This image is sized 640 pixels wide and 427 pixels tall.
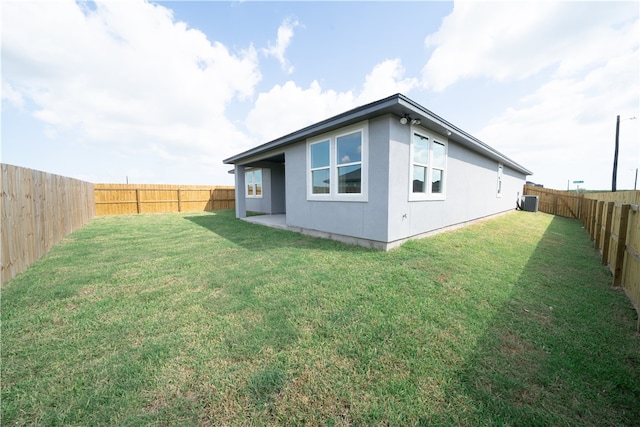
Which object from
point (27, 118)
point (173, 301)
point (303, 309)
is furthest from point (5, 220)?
point (27, 118)

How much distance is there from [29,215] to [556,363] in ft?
27.9

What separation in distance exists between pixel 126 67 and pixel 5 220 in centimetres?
790

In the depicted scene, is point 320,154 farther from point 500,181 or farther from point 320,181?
point 500,181

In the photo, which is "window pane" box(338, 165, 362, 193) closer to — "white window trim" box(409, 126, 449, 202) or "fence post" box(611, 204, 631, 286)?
"white window trim" box(409, 126, 449, 202)

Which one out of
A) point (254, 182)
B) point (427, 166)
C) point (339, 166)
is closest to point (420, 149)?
point (427, 166)

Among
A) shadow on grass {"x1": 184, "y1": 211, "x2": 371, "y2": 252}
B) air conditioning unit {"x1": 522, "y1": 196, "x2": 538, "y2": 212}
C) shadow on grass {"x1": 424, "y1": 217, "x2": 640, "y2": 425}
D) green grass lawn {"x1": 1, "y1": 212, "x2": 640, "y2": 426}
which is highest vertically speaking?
Answer: air conditioning unit {"x1": 522, "y1": 196, "x2": 538, "y2": 212}

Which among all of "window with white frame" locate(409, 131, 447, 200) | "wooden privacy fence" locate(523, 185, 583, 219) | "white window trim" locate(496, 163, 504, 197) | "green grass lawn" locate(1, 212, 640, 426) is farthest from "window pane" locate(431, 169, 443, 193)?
"wooden privacy fence" locate(523, 185, 583, 219)

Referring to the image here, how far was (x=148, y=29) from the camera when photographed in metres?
7.56

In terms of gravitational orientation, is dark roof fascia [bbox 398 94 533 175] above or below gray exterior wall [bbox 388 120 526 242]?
above

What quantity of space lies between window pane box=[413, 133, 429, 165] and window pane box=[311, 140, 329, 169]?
7.48ft

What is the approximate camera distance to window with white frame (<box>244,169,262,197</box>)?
13.8 metres

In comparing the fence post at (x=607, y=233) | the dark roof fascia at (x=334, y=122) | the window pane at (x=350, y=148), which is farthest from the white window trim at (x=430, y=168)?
the fence post at (x=607, y=233)

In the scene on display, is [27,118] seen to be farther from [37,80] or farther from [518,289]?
[518,289]

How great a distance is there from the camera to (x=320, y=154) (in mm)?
6562
